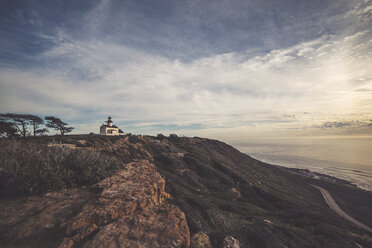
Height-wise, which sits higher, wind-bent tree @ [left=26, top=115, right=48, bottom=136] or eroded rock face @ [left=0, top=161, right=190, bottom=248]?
wind-bent tree @ [left=26, top=115, right=48, bottom=136]

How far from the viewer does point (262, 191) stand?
68.5 ft

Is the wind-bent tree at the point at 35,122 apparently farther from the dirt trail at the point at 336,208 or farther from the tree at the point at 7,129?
the dirt trail at the point at 336,208

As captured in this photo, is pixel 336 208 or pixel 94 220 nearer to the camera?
pixel 94 220

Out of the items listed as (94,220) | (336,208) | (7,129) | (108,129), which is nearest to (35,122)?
(7,129)

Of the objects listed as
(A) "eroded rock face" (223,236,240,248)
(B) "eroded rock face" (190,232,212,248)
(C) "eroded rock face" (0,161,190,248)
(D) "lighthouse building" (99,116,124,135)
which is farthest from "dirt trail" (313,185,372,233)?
(D) "lighthouse building" (99,116,124,135)

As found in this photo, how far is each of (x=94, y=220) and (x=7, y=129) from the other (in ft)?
99.3

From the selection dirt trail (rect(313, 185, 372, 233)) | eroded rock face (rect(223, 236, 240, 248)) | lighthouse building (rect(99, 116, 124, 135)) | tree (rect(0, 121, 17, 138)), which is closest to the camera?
eroded rock face (rect(223, 236, 240, 248))

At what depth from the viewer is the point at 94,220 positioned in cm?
388

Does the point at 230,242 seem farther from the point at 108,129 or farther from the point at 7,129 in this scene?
the point at 108,129

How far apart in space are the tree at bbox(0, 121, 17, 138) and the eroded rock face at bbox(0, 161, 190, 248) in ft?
89.2

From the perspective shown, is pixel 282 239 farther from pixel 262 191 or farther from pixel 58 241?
pixel 262 191

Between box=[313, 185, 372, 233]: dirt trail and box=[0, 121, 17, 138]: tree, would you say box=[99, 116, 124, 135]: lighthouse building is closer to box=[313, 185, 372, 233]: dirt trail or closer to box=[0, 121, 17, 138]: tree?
box=[0, 121, 17, 138]: tree

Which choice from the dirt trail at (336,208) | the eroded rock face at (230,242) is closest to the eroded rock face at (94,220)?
the eroded rock face at (230,242)

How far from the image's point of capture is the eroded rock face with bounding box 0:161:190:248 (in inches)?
128
